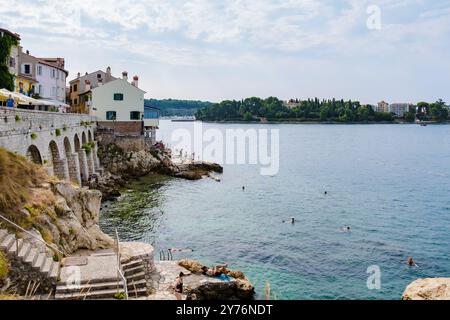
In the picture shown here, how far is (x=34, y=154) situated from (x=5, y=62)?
26.2 meters

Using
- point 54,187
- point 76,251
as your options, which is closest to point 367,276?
point 76,251

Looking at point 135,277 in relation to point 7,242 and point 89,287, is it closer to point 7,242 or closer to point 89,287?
point 89,287

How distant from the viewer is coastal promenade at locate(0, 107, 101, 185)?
80.6 ft

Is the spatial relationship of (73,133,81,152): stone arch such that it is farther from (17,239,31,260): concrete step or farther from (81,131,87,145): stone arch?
(17,239,31,260): concrete step

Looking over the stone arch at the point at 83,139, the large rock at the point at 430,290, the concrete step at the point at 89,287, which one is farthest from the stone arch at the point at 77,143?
the large rock at the point at 430,290

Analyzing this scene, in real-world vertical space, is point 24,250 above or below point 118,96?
below

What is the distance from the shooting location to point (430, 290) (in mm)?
14000

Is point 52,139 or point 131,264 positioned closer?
point 131,264

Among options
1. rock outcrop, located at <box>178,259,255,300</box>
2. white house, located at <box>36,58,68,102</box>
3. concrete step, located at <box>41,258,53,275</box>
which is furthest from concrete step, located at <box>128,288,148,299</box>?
white house, located at <box>36,58,68,102</box>

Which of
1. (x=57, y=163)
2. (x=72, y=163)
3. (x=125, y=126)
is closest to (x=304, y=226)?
(x=57, y=163)

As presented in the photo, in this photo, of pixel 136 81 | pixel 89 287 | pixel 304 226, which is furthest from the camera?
pixel 136 81

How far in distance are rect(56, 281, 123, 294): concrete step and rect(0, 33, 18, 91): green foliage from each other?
1610 inches

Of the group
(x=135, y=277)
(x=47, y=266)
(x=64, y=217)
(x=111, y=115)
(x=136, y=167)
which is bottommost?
(x=135, y=277)
